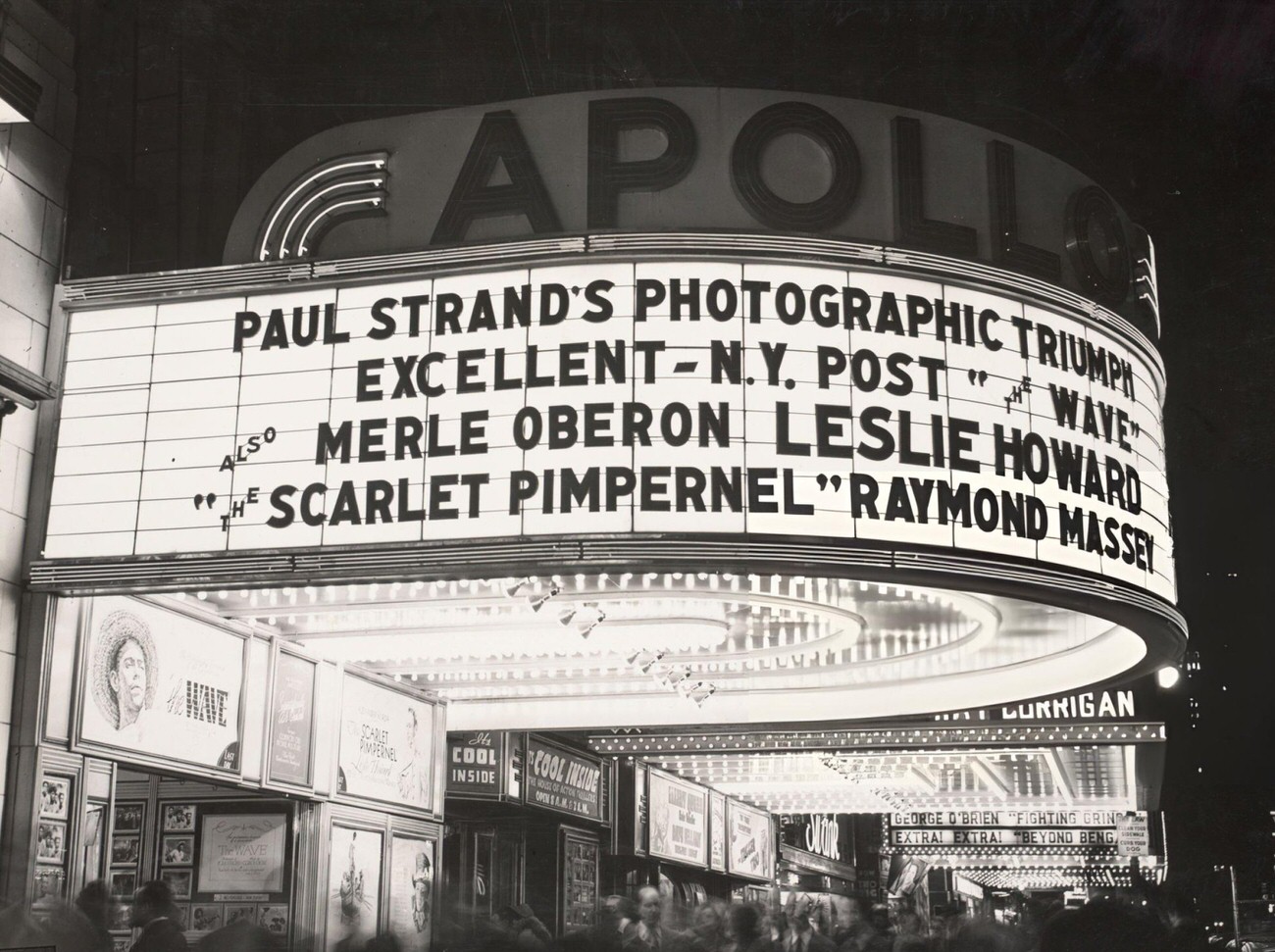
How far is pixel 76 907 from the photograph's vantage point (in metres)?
8.46

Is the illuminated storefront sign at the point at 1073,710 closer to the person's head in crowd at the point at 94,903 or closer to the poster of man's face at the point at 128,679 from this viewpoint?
the poster of man's face at the point at 128,679

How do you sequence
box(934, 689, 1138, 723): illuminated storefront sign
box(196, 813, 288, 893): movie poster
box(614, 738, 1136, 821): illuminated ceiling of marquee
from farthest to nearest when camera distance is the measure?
1. box(614, 738, 1136, 821): illuminated ceiling of marquee
2. box(934, 689, 1138, 723): illuminated storefront sign
3. box(196, 813, 288, 893): movie poster

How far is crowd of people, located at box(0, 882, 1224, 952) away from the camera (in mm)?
5754

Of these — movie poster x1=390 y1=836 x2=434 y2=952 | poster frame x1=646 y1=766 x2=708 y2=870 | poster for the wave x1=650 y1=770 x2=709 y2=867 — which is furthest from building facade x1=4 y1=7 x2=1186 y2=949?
poster for the wave x1=650 y1=770 x2=709 y2=867

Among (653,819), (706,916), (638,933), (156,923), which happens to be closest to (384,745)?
(638,933)

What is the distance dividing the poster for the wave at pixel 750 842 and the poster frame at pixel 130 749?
15.3m

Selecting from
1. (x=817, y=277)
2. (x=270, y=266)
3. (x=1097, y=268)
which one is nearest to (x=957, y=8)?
(x=1097, y=268)

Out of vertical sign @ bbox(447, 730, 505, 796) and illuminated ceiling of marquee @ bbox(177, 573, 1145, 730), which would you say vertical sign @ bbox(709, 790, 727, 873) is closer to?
illuminated ceiling of marquee @ bbox(177, 573, 1145, 730)

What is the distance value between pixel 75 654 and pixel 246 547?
64.6 inches

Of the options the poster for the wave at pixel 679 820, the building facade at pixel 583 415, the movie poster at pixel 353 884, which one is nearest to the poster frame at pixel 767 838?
the poster for the wave at pixel 679 820

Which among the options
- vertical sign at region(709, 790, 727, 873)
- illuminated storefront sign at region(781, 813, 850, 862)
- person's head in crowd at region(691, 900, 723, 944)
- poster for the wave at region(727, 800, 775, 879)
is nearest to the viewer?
person's head in crowd at region(691, 900, 723, 944)

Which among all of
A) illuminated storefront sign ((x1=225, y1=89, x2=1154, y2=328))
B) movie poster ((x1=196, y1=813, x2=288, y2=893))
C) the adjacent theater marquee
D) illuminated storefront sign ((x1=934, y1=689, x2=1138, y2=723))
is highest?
illuminated storefront sign ((x1=225, y1=89, x2=1154, y2=328))

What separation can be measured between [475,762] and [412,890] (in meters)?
1.65

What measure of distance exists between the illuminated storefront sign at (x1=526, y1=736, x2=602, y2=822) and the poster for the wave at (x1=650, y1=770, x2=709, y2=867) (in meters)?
2.16
